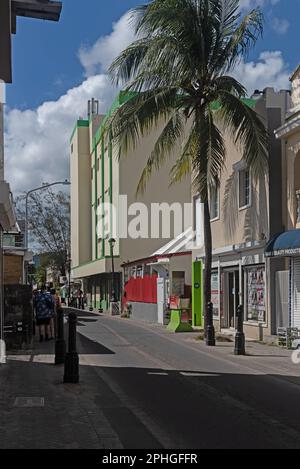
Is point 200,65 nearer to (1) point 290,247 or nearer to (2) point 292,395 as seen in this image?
(1) point 290,247

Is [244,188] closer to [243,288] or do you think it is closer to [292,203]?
[243,288]

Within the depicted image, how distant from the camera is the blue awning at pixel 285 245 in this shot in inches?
670

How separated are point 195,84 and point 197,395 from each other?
1239cm

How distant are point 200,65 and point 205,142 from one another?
236 cm

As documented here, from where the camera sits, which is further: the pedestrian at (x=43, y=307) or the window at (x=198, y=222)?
the window at (x=198, y=222)

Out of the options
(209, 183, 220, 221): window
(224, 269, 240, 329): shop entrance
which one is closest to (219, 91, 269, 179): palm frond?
(224, 269, 240, 329): shop entrance

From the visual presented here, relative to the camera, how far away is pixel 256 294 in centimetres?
2108

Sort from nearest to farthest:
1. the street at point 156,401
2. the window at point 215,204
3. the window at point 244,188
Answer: the street at point 156,401 → the window at point 244,188 → the window at point 215,204

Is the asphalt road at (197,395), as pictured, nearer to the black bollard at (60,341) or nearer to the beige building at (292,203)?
the black bollard at (60,341)

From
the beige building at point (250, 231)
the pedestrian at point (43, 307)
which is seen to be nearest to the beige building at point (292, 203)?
Result: the beige building at point (250, 231)

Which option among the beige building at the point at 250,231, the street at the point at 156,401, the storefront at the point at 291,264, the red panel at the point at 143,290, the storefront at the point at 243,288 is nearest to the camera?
the street at the point at 156,401

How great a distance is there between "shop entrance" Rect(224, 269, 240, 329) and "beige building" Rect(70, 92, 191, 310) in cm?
1635

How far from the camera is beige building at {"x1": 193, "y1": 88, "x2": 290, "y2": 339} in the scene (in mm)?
19828

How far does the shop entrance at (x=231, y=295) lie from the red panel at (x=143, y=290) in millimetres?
8826
